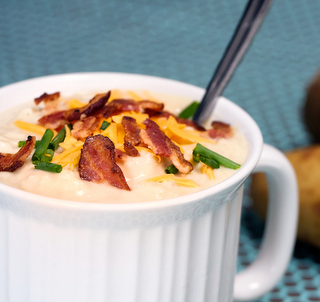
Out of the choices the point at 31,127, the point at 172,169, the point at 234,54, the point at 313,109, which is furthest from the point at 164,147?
the point at 313,109

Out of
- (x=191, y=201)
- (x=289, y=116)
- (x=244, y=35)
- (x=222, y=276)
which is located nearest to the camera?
(x=191, y=201)

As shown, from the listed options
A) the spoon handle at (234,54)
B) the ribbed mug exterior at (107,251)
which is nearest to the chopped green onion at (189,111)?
the spoon handle at (234,54)

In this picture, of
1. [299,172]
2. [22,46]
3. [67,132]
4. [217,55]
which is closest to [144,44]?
[217,55]

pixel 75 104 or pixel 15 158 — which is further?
pixel 75 104

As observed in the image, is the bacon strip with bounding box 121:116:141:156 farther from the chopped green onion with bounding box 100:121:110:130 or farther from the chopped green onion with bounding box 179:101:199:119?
the chopped green onion with bounding box 179:101:199:119

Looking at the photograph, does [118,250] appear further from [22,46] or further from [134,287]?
[22,46]

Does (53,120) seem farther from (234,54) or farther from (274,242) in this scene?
(274,242)

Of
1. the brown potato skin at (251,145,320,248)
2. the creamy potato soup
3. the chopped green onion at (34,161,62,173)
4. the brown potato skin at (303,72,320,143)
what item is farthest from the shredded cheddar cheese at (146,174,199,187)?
the brown potato skin at (303,72,320,143)
